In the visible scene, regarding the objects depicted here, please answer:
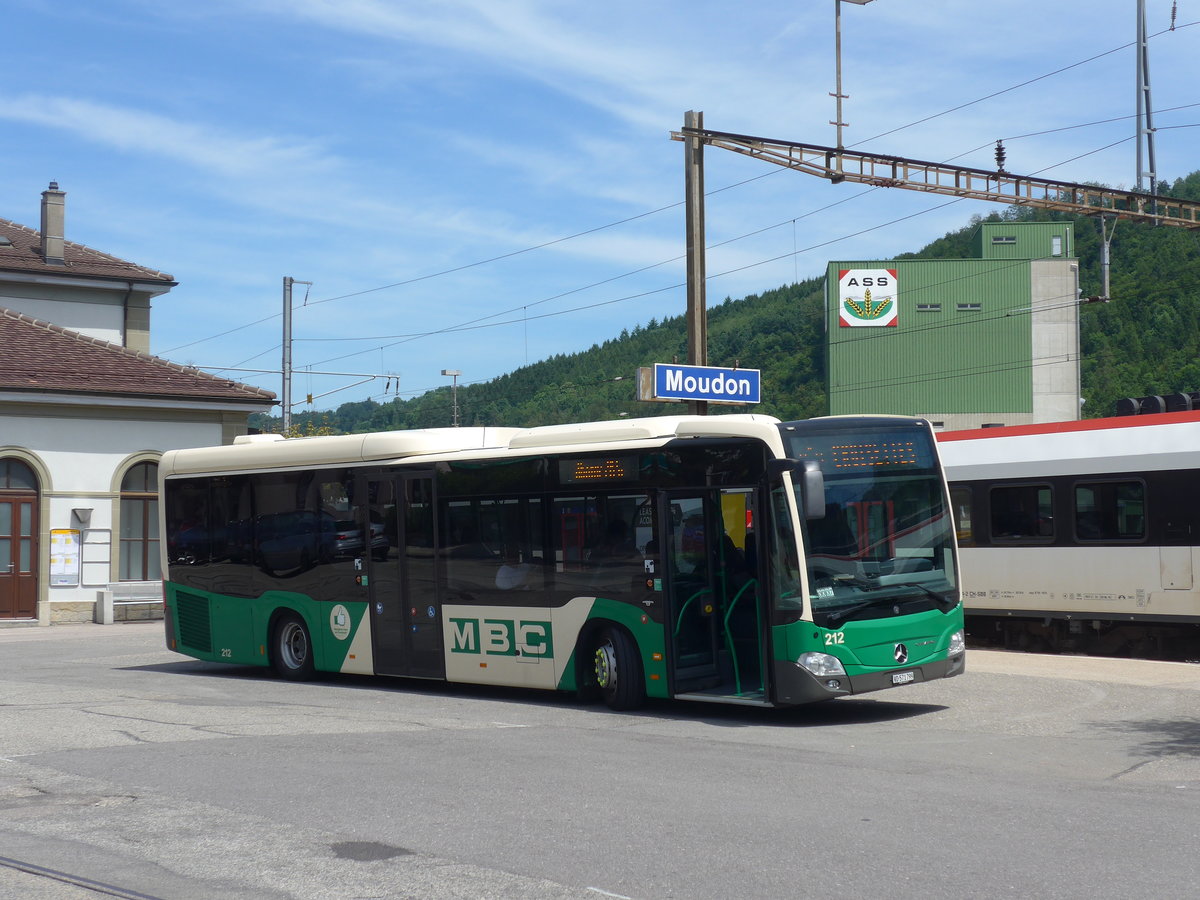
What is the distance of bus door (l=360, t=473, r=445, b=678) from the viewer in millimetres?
15312

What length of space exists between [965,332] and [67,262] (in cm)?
4841

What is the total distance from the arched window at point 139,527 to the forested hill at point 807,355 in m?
47.7

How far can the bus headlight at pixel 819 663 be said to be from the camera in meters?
12.0

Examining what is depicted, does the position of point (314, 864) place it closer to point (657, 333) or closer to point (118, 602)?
point (118, 602)

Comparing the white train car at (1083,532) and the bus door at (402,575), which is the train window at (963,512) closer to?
the white train car at (1083,532)

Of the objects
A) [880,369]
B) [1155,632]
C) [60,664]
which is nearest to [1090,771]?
[1155,632]

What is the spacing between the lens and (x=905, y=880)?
255 inches

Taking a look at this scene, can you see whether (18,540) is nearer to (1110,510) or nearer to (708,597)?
(708,597)

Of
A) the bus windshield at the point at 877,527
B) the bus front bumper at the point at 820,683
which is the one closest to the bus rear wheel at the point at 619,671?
the bus front bumper at the point at 820,683

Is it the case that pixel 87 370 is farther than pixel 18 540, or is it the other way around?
pixel 87 370

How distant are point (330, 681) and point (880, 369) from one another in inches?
2318

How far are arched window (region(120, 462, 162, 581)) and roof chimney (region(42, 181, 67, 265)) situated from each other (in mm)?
10086

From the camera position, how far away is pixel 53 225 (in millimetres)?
38438

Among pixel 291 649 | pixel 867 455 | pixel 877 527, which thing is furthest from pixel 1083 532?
pixel 291 649
